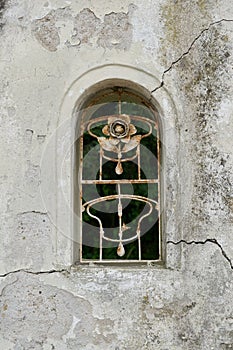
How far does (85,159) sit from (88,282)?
3.45 metres

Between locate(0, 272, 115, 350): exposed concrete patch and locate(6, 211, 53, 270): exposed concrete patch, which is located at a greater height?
locate(6, 211, 53, 270): exposed concrete patch

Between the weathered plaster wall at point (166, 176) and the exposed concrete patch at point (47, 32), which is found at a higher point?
the exposed concrete patch at point (47, 32)

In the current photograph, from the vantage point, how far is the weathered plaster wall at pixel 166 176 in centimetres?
377

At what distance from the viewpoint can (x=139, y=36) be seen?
400cm

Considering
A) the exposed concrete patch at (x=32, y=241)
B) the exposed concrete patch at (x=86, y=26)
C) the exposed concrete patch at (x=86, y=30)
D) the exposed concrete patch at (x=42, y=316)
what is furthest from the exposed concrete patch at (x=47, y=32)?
the exposed concrete patch at (x=42, y=316)

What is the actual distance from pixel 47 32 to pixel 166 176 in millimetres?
1143

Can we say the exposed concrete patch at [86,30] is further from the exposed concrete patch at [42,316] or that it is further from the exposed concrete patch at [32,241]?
the exposed concrete patch at [42,316]

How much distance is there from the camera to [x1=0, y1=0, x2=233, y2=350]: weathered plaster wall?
12.4 feet

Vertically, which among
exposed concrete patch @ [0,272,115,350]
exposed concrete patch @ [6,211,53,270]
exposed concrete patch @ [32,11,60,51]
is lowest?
exposed concrete patch @ [0,272,115,350]

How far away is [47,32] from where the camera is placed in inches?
159

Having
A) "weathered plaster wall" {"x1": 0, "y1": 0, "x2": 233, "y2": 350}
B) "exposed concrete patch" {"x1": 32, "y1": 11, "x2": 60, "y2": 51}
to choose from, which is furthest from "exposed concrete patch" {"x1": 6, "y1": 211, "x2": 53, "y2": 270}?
"exposed concrete patch" {"x1": 32, "y1": 11, "x2": 60, "y2": 51}

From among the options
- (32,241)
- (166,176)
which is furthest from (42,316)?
(166,176)

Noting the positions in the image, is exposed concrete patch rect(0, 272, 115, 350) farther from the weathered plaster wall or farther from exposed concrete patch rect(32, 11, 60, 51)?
exposed concrete patch rect(32, 11, 60, 51)

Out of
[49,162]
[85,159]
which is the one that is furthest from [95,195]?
[49,162]
